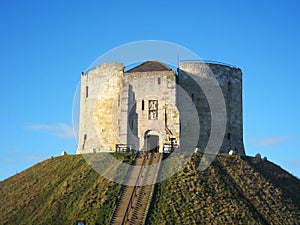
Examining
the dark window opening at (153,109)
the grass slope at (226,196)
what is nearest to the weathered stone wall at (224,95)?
Answer: the dark window opening at (153,109)

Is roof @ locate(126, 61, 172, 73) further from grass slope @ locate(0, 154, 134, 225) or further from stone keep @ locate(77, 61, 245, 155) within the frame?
grass slope @ locate(0, 154, 134, 225)

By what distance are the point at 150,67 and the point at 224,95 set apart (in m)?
7.26

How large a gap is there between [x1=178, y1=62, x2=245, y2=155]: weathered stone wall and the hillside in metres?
5.38

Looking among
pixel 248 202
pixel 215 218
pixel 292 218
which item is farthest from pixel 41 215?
pixel 292 218

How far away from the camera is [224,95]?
176ft

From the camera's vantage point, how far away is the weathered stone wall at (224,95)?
171ft

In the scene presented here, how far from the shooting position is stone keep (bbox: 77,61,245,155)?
50031mm

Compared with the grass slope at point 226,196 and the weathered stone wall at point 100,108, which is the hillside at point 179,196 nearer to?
the grass slope at point 226,196

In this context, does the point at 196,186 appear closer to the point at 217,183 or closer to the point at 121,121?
the point at 217,183

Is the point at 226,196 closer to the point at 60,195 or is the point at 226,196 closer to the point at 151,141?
the point at 60,195

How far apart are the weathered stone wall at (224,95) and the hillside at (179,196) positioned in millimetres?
5383

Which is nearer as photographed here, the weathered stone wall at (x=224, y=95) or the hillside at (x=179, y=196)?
the hillside at (x=179, y=196)

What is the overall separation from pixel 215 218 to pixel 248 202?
407 cm

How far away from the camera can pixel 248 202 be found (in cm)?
4031
